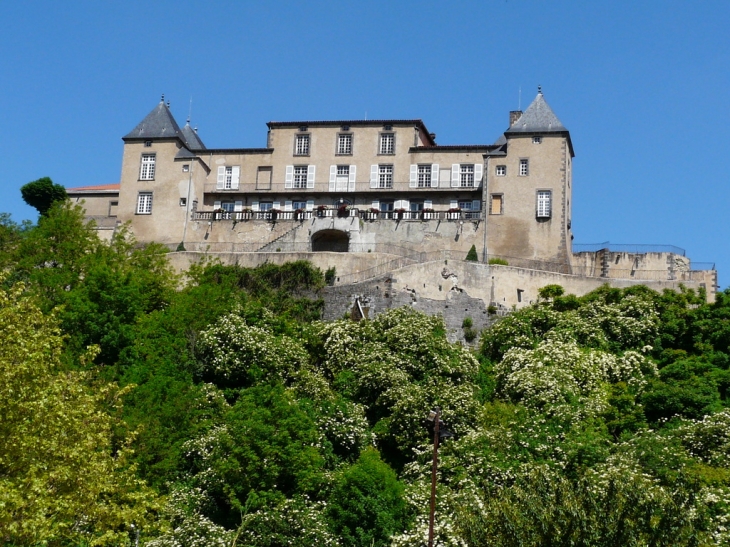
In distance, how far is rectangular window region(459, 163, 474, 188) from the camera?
57.7 meters

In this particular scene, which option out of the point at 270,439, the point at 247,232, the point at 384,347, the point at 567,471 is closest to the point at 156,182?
the point at 247,232

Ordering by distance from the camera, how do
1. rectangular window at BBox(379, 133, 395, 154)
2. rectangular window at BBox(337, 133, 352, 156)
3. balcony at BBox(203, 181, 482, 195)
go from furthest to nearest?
rectangular window at BBox(337, 133, 352, 156)
rectangular window at BBox(379, 133, 395, 154)
balcony at BBox(203, 181, 482, 195)

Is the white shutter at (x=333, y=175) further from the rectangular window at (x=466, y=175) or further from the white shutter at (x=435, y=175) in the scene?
the rectangular window at (x=466, y=175)

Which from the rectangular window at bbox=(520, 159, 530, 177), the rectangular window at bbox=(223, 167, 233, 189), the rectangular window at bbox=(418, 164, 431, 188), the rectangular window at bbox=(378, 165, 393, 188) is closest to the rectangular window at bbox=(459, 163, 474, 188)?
the rectangular window at bbox=(418, 164, 431, 188)

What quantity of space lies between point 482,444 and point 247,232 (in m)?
26.3

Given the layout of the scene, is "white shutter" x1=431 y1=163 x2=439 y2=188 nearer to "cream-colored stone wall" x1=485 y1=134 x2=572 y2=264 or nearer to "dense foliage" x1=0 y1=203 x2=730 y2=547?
"cream-colored stone wall" x1=485 y1=134 x2=572 y2=264

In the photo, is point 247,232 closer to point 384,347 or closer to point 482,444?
point 384,347

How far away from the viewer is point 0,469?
22938 millimetres

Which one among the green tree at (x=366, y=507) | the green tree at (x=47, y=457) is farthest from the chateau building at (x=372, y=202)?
the green tree at (x=47, y=457)

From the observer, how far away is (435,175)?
5812 centimetres

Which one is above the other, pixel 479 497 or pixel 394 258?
pixel 394 258

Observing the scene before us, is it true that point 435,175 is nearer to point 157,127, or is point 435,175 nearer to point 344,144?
point 344,144

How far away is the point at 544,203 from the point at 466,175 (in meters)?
5.07

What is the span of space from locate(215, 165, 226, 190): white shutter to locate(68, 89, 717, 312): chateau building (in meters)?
0.06
